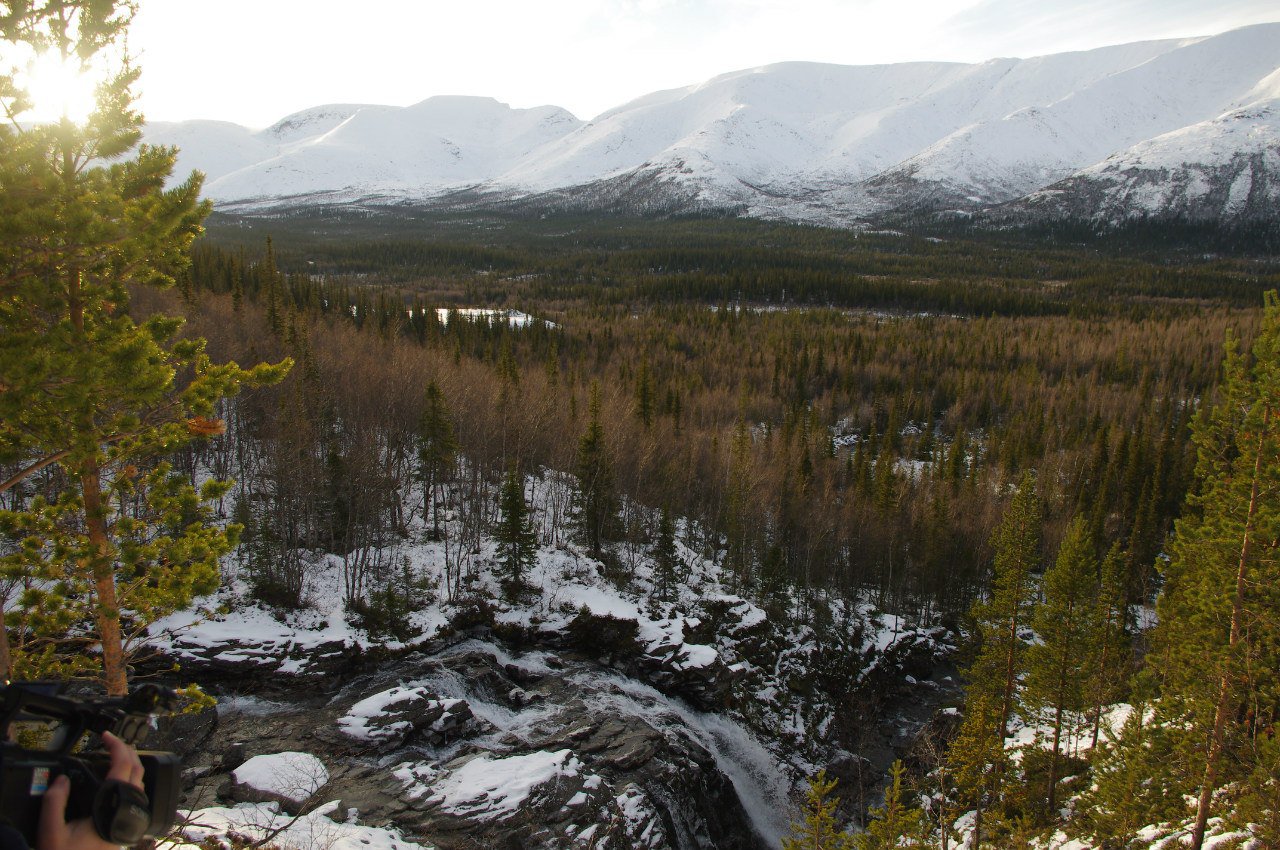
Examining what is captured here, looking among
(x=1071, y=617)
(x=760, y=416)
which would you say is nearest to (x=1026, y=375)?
(x=760, y=416)

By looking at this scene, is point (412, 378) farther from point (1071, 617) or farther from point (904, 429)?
point (904, 429)

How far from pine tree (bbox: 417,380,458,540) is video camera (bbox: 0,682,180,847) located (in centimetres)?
3401

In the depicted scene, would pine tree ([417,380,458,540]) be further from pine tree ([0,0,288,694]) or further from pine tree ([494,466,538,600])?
pine tree ([0,0,288,694])

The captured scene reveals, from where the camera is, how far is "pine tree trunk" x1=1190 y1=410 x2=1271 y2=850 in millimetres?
13922

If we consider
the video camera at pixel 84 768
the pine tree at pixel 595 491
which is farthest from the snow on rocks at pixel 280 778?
the pine tree at pixel 595 491

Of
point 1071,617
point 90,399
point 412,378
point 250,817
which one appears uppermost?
point 90,399

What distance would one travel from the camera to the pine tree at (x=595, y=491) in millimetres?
39938

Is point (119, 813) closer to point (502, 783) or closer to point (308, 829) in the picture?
point (308, 829)

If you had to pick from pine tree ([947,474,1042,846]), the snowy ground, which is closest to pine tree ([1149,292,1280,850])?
pine tree ([947,474,1042,846])

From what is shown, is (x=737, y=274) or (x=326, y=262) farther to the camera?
(x=737, y=274)

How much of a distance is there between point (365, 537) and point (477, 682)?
32.7ft

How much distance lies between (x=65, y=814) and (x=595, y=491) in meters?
37.6

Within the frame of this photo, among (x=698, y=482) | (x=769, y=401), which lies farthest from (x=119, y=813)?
(x=769, y=401)

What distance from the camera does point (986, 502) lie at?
54219 mm
